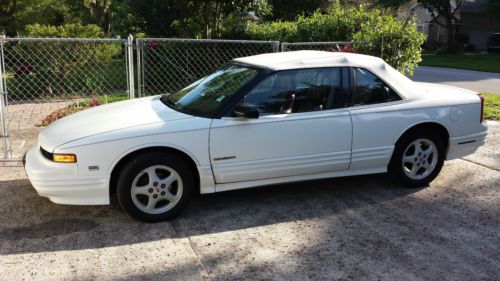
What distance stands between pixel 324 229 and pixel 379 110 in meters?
1.46

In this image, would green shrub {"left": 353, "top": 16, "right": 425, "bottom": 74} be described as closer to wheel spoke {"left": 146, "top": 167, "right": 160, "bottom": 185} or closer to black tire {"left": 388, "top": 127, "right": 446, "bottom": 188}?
black tire {"left": 388, "top": 127, "right": 446, "bottom": 188}

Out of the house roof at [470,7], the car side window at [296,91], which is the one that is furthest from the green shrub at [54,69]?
the house roof at [470,7]

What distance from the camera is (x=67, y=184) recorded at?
14.2 feet

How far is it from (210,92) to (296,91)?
887 millimetres

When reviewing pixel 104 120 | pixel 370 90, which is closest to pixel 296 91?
pixel 370 90

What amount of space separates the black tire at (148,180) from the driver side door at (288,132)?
0.29 m

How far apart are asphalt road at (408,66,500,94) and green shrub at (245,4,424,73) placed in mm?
7286

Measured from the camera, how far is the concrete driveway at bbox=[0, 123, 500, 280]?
3799 mm

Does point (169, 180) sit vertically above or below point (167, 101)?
below

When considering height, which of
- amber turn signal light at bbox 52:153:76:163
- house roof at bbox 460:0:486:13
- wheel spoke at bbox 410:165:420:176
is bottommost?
wheel spoke at bbox 410:165:420:176

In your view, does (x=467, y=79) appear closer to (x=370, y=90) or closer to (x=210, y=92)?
(x=370, y=90)

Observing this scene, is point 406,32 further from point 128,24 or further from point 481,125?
point 128,24

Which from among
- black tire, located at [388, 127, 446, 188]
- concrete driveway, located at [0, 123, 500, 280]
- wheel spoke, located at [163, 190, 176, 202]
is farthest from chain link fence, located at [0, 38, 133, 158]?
black tire, located at [388, 127, 446, 188]

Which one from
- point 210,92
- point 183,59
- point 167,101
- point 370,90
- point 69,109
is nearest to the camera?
point 210,92
